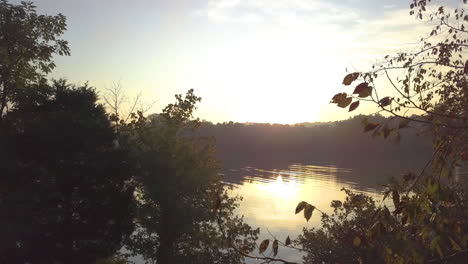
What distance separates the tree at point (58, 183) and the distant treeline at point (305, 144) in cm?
11632

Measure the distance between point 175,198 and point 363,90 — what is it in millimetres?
23493

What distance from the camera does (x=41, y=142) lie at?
62.8 feet

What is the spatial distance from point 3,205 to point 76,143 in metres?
4.01

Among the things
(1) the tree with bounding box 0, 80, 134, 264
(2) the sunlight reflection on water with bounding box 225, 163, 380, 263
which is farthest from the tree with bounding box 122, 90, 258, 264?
(2) the sunlight reflection on water with bounding box 225, 163, 380, 263

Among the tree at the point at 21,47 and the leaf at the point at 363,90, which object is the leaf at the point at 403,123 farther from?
the tree at the point at 21,47

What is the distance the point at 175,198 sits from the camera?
990 inches

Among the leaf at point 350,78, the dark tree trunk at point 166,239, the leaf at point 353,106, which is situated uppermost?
the leaf at point 350,78

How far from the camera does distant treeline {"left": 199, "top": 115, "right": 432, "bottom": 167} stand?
140375 mm

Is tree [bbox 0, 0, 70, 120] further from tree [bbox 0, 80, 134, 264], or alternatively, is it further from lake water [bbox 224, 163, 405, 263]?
lake water [bbox 224, 163, 405, 263]

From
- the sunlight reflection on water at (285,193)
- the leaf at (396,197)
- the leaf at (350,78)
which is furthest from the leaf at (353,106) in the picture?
the sunlight reflection on water at (285,193)

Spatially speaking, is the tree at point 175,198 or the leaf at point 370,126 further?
the tree at point 175,198

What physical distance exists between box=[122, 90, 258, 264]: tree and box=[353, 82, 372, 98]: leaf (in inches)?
890

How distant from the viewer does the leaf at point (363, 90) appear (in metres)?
2.40

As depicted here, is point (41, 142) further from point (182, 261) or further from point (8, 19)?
point (182, 261)
